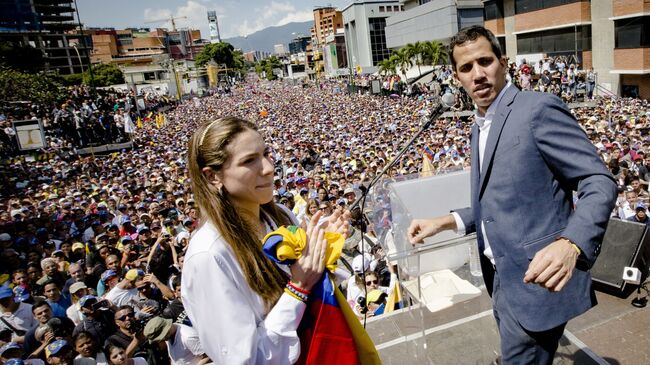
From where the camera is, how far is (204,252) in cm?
133

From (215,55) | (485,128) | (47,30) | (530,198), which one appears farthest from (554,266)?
(215,55)

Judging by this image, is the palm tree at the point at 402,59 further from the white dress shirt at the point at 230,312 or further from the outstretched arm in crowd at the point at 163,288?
the white dress shirt at the point at 230,312

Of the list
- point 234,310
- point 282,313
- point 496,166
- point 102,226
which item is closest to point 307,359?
point 282,313

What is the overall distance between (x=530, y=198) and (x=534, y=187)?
46mm

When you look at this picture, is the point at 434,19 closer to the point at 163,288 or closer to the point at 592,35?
the point at 592,35

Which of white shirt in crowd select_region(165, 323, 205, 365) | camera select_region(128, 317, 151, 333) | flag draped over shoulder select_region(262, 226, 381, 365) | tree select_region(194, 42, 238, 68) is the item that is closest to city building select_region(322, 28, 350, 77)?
tree select_region(194, 42, 238, 68)

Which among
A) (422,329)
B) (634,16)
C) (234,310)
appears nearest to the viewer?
(234,310)

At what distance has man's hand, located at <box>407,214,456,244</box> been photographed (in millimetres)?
2105

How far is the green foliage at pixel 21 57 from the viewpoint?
46312 mm

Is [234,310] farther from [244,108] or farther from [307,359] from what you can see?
[244,108]

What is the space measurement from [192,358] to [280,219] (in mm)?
1700

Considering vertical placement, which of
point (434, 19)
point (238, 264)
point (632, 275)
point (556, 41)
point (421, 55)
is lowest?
point (632, 275)

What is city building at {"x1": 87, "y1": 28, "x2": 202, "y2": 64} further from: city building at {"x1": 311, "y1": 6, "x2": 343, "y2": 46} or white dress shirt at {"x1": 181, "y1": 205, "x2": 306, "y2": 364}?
white dress shirt at {"x1": 181, "y1": 205, "x2": 306, "y2": 364}

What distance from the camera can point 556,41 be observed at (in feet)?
93.6
